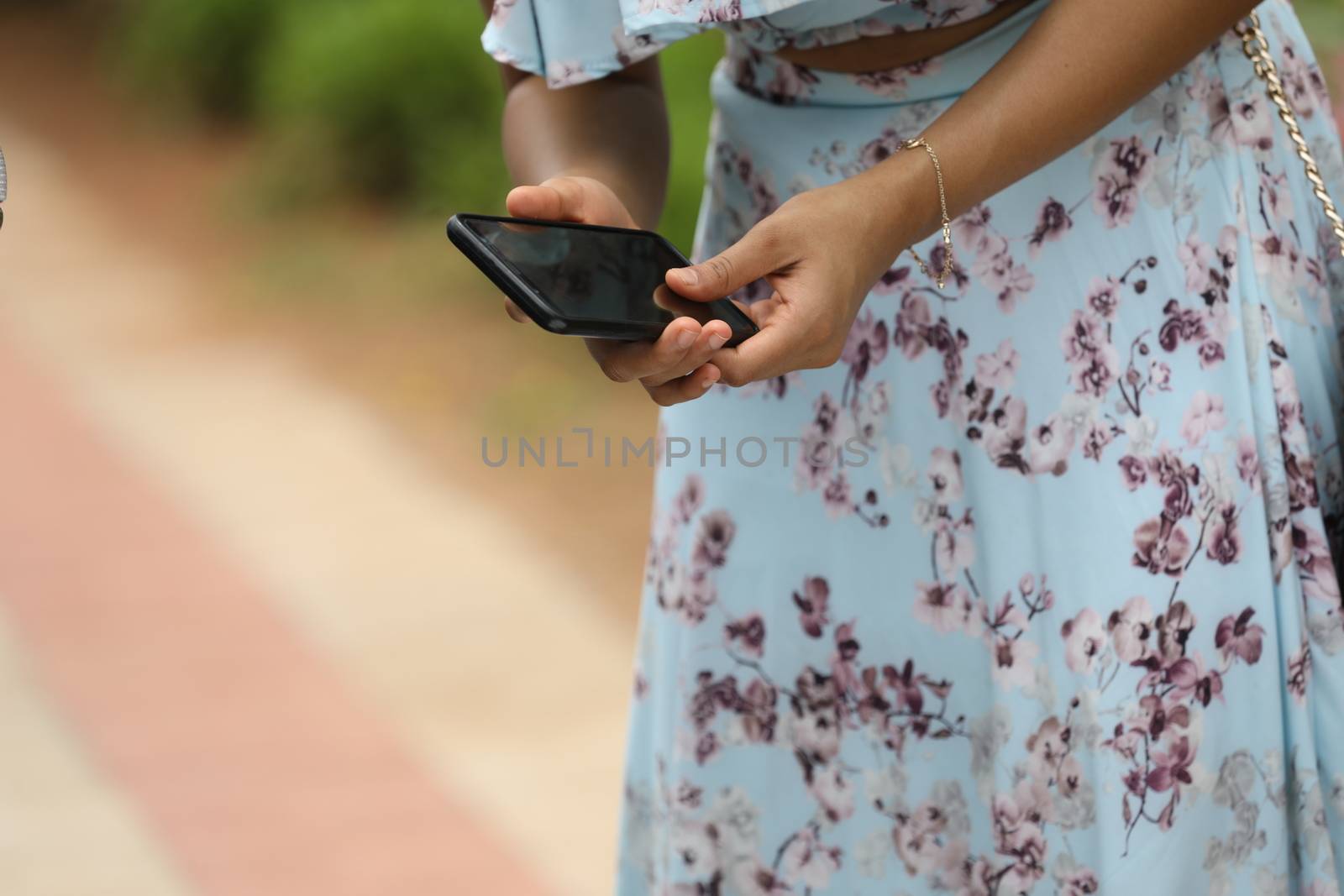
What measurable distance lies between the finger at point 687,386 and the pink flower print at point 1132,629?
311 mm

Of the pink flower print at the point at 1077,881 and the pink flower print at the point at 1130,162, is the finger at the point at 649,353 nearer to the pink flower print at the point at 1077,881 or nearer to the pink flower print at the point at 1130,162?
the pink flower print at the point at 1130,162

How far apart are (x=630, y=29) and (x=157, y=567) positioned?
2126 mm

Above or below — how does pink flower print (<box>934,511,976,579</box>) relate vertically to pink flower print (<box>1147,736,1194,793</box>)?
above

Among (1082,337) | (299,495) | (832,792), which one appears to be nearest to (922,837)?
(832,792)

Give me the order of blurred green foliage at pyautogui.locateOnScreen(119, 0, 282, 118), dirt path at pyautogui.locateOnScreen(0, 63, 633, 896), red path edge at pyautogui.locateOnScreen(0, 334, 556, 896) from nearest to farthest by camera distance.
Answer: red path edge at pyautogui.locateOnScreen(0, 334, 556, 896)
dirt path at pyautogui.locateOnScreen(0, 63, 633, 896)
blurred green foliage at pyautogui.locateOnScreen(119, 0, 282, 118)

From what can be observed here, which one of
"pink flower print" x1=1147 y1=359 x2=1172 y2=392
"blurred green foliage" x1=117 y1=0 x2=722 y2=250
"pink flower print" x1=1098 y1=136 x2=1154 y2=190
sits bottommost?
"pink flower print" x1=1147 y1=359 x2=1172 y2=392

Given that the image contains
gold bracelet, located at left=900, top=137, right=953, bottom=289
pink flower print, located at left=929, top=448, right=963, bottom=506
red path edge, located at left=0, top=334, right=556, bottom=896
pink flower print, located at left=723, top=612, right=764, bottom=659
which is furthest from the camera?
red path edge, located at left=0, top=334, right=556, bottom=896

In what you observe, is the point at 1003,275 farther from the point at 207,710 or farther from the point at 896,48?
the point at 207,710

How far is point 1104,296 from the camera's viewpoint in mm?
1060

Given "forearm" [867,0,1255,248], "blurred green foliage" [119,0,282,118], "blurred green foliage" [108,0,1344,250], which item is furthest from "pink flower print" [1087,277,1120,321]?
"blurred green foliage" [119,0,282,118]

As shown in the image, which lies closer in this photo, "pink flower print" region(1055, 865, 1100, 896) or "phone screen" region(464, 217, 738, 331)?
"phone screen" region(464, 217, 738, 331)

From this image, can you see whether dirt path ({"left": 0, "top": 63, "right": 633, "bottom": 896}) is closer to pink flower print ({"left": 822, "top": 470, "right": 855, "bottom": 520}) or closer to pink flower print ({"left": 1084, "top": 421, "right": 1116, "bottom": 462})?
pink flower print ({"left": 822, "top": 470, "right": 855, "bottom": 520})

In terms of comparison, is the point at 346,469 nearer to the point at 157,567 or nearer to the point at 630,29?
the point at 157,567

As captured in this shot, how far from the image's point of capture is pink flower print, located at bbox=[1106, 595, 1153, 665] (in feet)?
3.35
